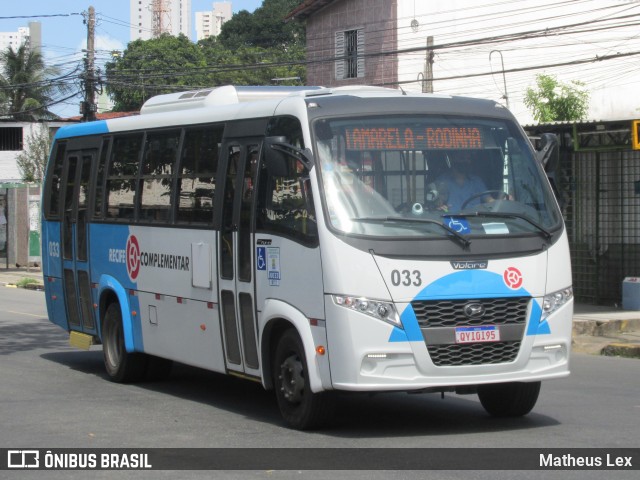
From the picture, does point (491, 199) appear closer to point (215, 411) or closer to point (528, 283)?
point (528, 283)

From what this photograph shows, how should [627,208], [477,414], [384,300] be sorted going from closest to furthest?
[384,300]
[477,414]
[627,208]

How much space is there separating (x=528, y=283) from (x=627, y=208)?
37.0 feet

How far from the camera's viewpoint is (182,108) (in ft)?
39.6

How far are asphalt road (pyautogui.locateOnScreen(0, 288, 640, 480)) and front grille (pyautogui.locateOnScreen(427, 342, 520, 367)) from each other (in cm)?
59

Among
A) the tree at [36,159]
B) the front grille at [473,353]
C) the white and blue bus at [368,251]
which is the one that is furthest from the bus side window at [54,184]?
the tree at [36,159]

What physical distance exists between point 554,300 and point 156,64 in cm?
7191

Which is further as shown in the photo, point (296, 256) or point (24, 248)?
point (24, 248)

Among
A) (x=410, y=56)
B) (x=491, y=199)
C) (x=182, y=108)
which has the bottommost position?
(x=491, y=199)

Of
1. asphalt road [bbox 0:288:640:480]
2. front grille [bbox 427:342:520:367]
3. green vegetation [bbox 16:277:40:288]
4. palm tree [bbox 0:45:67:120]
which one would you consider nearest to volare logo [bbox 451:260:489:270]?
front grille [bbox 427:342:520:367]

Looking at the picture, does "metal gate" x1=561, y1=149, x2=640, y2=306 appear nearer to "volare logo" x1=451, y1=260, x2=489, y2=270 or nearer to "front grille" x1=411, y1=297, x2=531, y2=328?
"front grille" x1=411, y1=297, x2=531, y2=328

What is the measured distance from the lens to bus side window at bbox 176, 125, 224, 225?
1066 centimetres

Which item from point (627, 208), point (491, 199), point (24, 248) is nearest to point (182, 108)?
point (491, 199)

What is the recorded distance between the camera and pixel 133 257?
39.8 feet

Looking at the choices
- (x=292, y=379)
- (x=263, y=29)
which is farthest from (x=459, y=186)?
(x=263, y=29)
